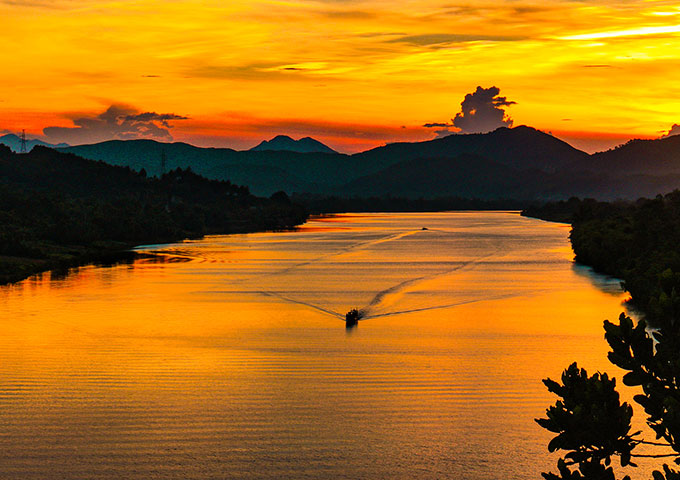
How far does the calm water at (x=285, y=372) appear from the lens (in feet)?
68.3

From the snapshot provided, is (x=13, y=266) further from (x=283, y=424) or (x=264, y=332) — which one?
(x=283, y=424)

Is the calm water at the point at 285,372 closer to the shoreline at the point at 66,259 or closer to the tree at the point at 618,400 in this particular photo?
the shoreline at the point at 66,259

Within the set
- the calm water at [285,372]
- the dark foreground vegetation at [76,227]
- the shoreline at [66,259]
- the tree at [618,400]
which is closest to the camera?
the tree at [618,400]

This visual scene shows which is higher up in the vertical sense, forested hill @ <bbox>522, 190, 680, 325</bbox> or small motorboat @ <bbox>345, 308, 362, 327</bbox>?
forested hill @ <bbox>522, 190, 680, 325</bbox>

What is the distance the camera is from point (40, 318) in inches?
1698

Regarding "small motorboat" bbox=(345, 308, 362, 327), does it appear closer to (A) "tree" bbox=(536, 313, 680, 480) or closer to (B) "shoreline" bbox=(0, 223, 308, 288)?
(B) "shoreline" bbox=(0, 223, 308, 288)

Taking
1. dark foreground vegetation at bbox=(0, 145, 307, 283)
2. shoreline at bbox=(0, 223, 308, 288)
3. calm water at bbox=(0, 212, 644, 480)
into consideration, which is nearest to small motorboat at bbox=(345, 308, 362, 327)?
calm water at bbox=(0, 212, 644, 480)

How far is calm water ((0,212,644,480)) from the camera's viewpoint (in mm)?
20812

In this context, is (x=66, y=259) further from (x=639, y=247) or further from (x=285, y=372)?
(x=285, y=372)

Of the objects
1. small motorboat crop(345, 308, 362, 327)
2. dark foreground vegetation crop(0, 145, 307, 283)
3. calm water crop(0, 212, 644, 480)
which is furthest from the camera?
dark foreground vegetation crop(0, 145, 307, 283)

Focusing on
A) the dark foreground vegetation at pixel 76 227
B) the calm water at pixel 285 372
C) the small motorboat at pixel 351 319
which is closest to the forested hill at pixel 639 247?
the calm water at pixel 285 372

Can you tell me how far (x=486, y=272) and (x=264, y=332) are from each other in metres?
35.7

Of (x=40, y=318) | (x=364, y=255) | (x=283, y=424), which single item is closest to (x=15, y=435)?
(x=283, y=424)

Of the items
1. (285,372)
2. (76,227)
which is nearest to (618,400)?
(285,372)
